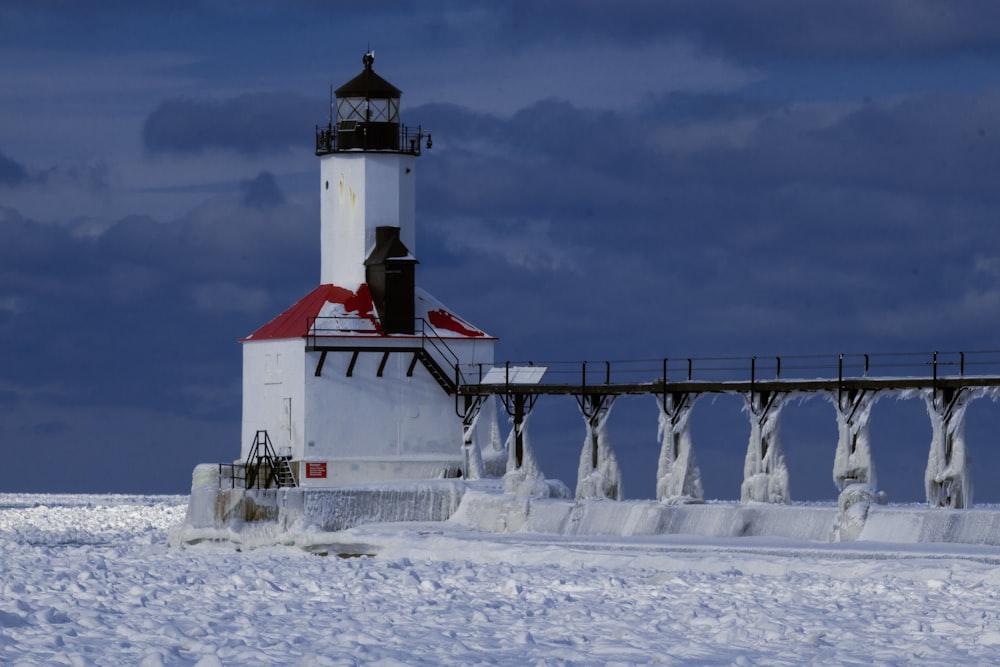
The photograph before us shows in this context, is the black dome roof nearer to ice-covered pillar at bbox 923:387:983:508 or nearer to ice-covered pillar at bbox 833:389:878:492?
ice-covered pillar at bbox 833:389:878:492

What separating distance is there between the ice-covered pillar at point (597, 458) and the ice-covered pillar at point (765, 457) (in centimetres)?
479

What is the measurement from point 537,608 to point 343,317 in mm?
25594

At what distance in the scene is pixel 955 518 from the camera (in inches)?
1216

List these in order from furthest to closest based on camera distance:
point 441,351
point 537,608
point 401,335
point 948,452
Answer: point 441,351, point 401,335, point 948,452, point 537,608

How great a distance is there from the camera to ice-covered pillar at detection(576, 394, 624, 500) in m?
41.4

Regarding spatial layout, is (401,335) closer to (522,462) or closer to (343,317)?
(343,317)

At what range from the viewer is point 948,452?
33.9 m

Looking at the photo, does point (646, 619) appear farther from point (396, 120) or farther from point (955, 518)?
point (396, 120)

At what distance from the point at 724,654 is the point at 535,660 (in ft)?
6.67

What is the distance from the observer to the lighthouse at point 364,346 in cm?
4600

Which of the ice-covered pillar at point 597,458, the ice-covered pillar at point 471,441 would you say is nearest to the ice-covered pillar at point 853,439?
the ice-covered pillar at point 597,458

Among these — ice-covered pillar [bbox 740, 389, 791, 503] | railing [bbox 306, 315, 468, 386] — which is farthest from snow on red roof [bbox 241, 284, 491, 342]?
ice-covered pillar [bbox 740, 389, 791, 503]

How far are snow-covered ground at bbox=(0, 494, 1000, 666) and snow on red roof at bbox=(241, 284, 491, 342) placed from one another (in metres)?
13.5

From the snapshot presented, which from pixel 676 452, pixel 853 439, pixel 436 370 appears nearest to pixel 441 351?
pixel 436 370
